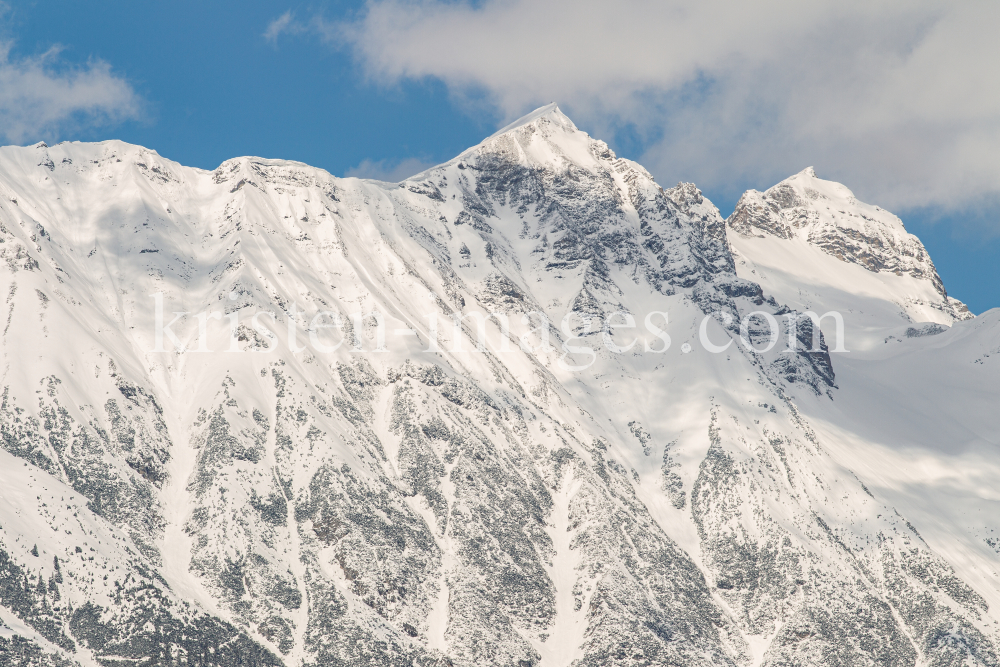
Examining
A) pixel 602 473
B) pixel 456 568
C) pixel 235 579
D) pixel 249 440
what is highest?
pixel 602 473

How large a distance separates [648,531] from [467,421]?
107 ft

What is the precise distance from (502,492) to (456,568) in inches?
700

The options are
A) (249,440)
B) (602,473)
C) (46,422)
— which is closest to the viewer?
(46,422)

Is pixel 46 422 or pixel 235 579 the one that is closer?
pixel 235 579

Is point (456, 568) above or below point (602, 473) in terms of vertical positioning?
below

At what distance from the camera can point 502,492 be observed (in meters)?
163

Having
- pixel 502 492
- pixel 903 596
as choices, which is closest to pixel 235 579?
pixel 502 492

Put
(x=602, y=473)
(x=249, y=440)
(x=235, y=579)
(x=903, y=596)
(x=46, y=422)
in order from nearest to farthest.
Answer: (x=235, y=579)
(x=46, y=422)
(x=249, y=440)
(x=903, y=596)
(x=602, y=473)

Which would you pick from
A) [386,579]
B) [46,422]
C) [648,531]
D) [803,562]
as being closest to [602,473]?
[648,531]

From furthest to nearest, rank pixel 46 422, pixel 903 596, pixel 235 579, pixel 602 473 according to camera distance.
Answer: pixel 602 473 < pixel 903 596 < pixel 46 422 < pixel 235 579

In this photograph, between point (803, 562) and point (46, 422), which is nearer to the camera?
point (46, 422)

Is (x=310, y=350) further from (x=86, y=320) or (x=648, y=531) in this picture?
(x=648, y=531)

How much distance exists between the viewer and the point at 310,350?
17925cm

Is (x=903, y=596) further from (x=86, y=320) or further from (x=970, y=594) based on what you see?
(x=86, y=320)
